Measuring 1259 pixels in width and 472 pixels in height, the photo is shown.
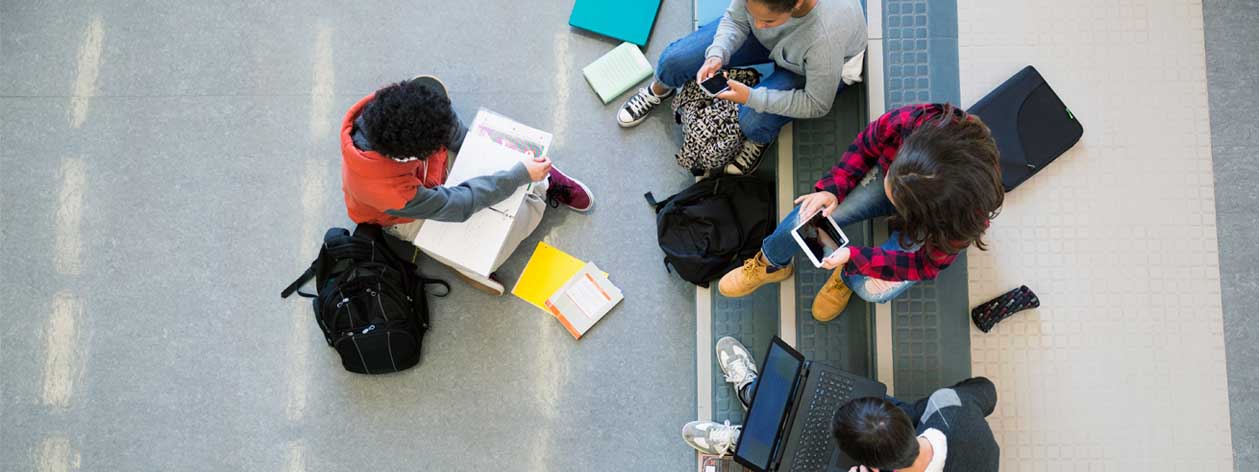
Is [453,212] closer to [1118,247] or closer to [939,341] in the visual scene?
[939,341]

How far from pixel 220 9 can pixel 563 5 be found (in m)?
1.44

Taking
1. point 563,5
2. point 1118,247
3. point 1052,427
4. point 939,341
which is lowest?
point 1052,427

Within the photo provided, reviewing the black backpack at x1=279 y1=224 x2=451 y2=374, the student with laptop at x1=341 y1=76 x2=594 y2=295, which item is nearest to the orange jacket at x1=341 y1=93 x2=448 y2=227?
the student with laptop at x1=341 y1=76 x2=594 y2=295

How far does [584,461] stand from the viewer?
3.04 m

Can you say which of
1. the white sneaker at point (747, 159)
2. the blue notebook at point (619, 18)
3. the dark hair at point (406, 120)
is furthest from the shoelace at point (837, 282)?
the dark hair at point (406, 120)

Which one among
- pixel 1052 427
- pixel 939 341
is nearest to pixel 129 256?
pixel 939 341

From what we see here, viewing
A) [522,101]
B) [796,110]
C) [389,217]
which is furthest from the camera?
[522,101]

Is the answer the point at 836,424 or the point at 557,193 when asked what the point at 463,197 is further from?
the point at 836,424

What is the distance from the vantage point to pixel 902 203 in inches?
79.7

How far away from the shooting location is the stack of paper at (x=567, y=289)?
3.08 metres

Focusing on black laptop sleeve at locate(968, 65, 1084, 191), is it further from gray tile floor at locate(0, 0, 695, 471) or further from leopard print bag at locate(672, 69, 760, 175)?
gray tile floor at locate(0, 0, 695, 471)

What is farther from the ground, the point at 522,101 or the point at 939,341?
the point at 522,101

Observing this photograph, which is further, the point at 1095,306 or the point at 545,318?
the point at 545,318

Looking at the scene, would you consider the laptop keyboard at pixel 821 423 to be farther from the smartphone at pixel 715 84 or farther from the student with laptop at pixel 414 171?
the student with laptop at pixel 414 171
